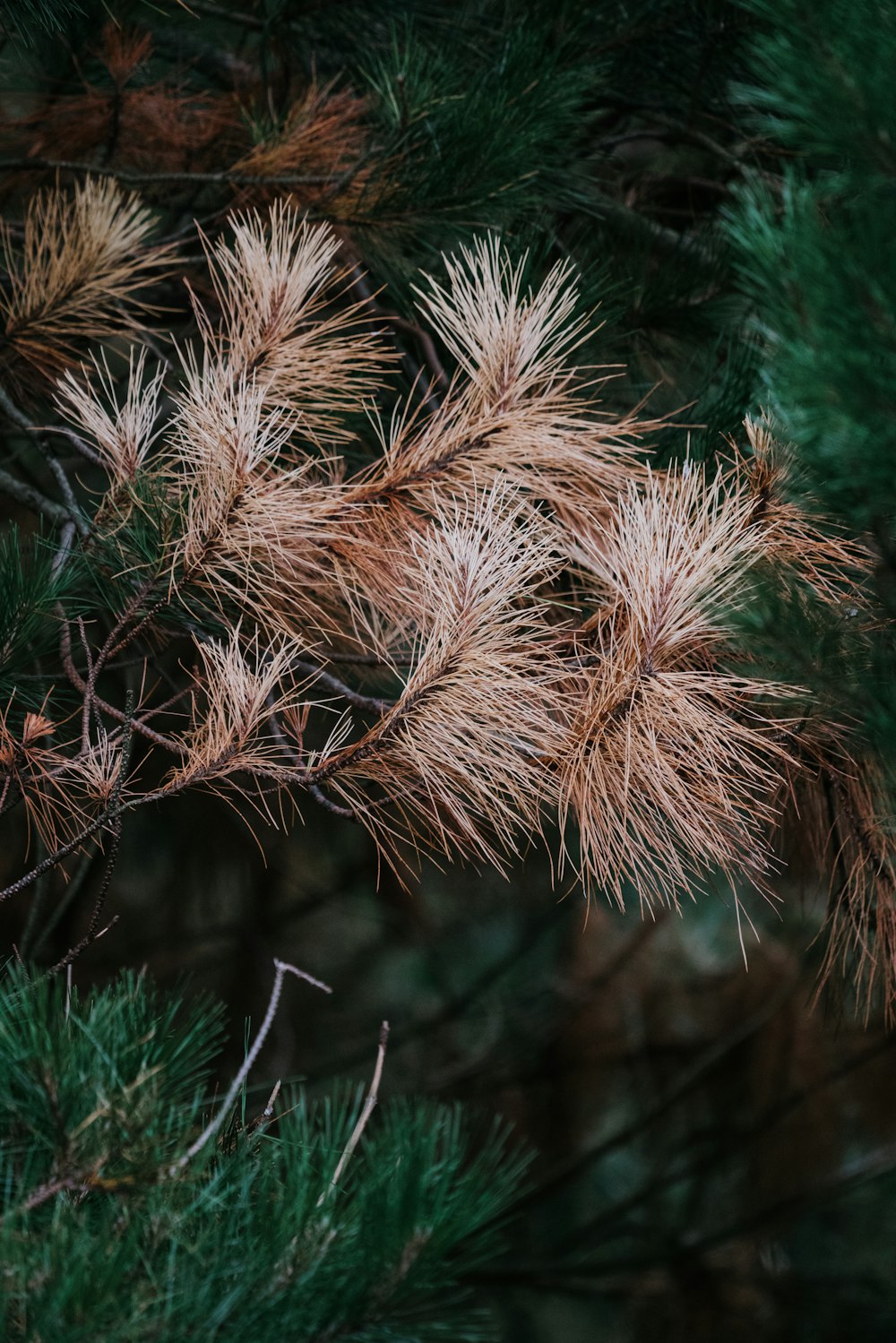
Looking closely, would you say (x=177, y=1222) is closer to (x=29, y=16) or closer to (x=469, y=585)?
(x=469, y=585)

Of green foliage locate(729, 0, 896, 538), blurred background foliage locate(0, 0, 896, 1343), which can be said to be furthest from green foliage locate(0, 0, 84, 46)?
green foliage locate(729, 0, 896, 538)

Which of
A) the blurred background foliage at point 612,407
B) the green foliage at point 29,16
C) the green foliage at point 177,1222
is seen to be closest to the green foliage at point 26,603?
the blurred background foliage at point 612,407

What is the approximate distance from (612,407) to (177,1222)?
0.76 m

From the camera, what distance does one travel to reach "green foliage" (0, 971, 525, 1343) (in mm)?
337

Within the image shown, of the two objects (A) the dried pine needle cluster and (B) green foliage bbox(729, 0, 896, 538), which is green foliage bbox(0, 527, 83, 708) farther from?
(B) green foliage bbox(729, 0, 896, 538)

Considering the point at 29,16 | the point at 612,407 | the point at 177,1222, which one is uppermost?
the point at 29,16

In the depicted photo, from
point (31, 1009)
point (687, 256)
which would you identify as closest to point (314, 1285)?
point (31, 1009)

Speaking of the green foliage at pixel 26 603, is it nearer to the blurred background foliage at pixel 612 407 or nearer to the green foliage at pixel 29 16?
the blurred background foliage at pixel 612 407

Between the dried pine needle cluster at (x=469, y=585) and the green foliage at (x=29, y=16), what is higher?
the green foliage at (x=29, y=16)

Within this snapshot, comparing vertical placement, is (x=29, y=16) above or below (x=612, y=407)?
above

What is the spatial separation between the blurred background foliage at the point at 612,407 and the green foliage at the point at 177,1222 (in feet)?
0.85

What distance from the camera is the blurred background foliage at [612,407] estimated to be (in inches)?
15.4

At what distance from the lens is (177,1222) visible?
0.35 m

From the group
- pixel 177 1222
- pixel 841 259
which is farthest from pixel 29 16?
pixel 177 1222
